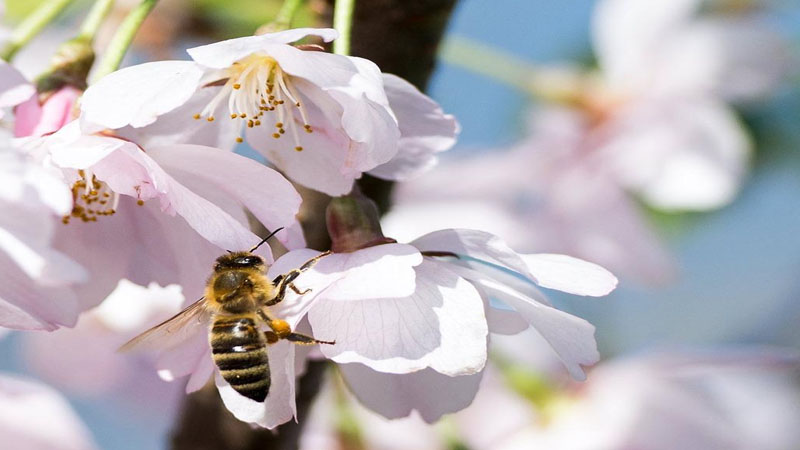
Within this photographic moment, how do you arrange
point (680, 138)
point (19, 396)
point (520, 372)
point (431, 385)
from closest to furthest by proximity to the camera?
point (431, 385), point (19, 396), point (520, 372), point (680, 138)

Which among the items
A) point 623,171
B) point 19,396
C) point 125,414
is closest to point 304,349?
point 19,396

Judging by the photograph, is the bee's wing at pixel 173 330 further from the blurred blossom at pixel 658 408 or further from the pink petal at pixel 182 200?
the blurred blossom at pixel 658 408

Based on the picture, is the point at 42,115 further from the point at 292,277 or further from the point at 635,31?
the point at 635,31

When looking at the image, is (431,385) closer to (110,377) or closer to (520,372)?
(520,372)

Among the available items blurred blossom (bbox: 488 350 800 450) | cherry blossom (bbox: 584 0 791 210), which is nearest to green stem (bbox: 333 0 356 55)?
blurred blossom (bbox: 488 350 800 450)

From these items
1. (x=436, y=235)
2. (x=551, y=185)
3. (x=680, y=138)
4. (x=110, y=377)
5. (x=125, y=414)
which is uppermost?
(x=436, y=235)

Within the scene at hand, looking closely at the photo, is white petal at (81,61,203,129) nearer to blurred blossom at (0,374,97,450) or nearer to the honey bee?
the honey bee

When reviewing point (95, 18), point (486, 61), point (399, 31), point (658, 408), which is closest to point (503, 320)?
point (399, 31)
